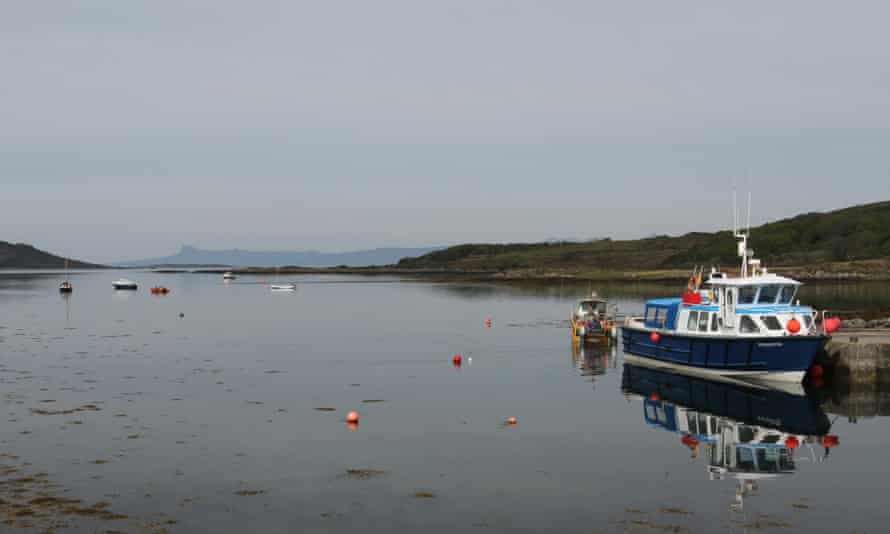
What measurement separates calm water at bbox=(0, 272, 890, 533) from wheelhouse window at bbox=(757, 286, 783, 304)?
14.9ft

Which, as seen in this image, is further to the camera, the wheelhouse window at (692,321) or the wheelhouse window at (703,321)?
the wheelhouse window at (692,321)

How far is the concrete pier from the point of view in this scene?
40.1 meters

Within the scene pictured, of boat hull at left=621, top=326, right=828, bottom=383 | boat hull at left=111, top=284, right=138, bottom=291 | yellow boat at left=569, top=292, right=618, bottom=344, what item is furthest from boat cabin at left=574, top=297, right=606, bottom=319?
boat hull at left=111, top=284, right=138, bottom=291

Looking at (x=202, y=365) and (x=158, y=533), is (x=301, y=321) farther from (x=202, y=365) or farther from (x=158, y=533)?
(x=158, y=533)

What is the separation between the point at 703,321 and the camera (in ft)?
141

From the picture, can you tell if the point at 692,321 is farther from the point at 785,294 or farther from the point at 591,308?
the point at 591,308

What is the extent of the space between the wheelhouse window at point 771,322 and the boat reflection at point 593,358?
9.22 meters

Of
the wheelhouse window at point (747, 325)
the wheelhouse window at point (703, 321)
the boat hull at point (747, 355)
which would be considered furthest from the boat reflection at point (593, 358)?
the wheelhouse window at point (747, 325)

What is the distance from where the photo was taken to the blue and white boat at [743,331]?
38.6 m

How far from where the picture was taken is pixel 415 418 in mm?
32812

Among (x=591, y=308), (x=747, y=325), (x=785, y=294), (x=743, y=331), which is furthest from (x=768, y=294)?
(x=591, y=308)

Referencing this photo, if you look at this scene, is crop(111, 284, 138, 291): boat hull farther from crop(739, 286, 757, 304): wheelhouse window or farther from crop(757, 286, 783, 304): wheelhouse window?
crop(757, 286, 783, 304): wheelhouse window

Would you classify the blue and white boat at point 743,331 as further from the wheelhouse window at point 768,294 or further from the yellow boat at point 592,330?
the yellow boat at point 592,330

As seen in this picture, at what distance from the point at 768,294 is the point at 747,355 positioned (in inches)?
138
